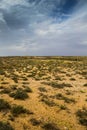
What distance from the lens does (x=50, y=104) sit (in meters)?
14.2

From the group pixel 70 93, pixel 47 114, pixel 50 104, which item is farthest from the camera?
pixel 70 93

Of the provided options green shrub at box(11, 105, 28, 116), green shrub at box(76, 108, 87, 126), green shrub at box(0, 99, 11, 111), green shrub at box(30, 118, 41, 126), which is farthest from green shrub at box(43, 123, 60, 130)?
green shrub at box(0, 99, 11, 111)

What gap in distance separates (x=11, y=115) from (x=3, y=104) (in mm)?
1781

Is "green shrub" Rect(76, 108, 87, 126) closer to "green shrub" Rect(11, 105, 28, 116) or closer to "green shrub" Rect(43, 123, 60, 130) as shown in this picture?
"green shrub" Rect(43, 123, 60, 130)

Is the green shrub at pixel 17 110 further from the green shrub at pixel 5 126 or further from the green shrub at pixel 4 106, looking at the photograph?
the green shrub at pixel 5 126

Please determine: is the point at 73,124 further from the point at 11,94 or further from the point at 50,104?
the point at 11,94

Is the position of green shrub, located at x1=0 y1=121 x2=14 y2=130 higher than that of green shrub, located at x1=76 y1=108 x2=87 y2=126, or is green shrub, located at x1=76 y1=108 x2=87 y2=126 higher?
green shrub, located at x1=0 y1=121 x2=14 y2=130

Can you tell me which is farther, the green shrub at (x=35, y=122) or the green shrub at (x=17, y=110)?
the green shrub at (x=17, y=110)


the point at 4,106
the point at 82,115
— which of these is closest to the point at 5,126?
the point at 4,106

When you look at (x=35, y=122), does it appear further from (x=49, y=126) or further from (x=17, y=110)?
(x=17, y=110)

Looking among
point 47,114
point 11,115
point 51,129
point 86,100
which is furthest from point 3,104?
point 86,100

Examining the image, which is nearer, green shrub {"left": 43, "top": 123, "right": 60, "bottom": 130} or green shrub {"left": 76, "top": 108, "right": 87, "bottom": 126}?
green shrub {"left": 43, "top": 123, "right": 60, "bottom": 130}

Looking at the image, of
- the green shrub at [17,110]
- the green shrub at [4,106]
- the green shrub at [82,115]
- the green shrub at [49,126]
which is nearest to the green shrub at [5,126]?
the green shrub at [17,110]

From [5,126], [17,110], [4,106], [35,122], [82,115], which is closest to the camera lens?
[5,126]
